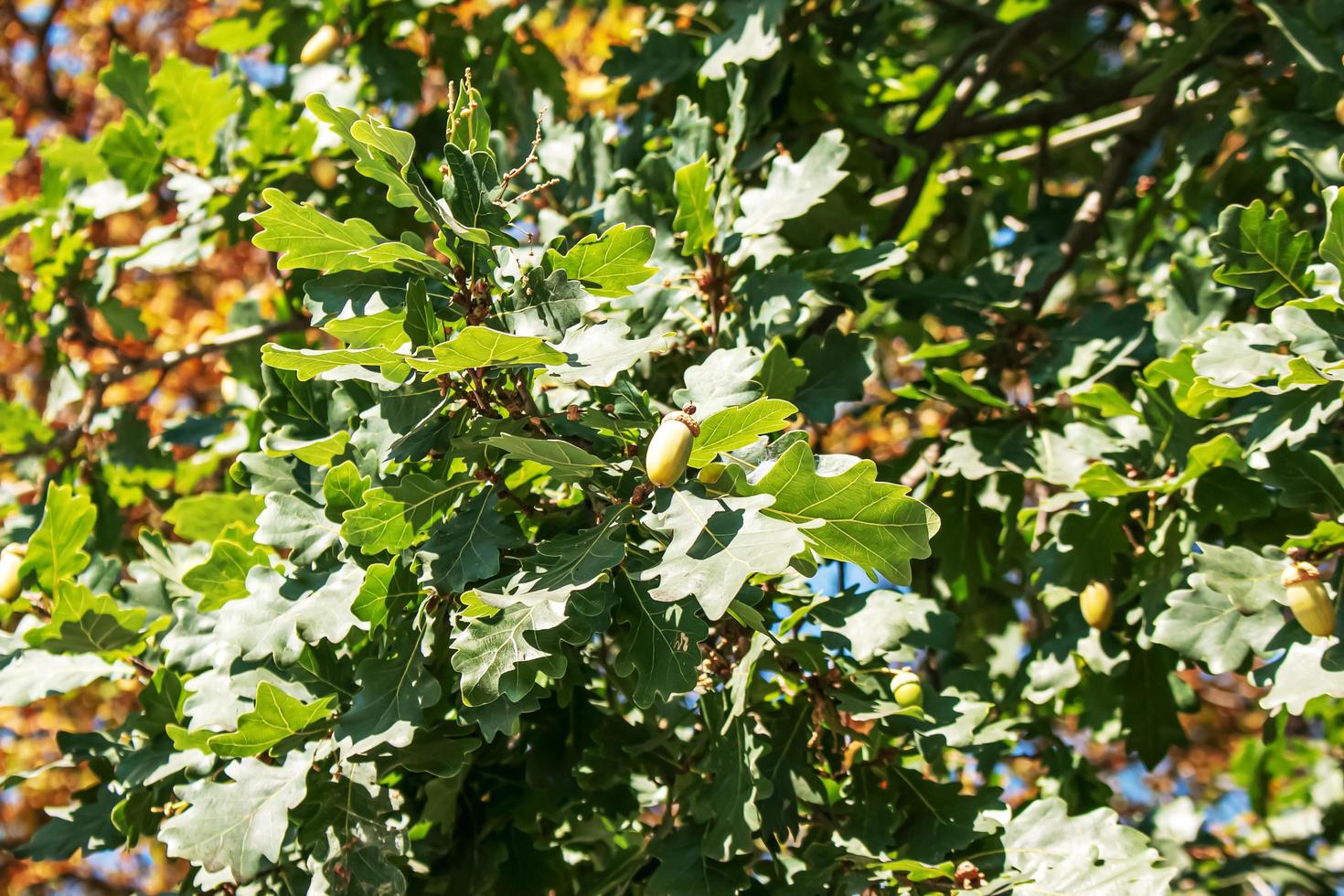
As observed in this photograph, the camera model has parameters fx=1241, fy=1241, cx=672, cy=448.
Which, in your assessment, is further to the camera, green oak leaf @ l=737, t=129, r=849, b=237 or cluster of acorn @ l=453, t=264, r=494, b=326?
green oak leaf @ l=737, t=129, r=849, b=237

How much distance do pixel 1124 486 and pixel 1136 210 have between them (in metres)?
1.46

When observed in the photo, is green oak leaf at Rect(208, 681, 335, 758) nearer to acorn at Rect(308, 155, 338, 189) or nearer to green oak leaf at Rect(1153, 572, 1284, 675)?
green oak leaf at Rect(1153, 572, 1284, 675)

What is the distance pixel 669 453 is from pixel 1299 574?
1004 millimetres

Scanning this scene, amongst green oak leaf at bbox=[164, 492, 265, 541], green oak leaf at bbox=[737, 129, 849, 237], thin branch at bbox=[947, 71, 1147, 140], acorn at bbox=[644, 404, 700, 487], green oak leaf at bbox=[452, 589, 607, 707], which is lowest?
green oak leaf at bbox=[164, 492, 265, 541]

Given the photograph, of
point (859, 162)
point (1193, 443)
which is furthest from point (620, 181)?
point (1193, 443)

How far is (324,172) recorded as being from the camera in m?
3.20

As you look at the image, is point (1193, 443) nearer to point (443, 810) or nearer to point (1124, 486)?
point (1124, 486)

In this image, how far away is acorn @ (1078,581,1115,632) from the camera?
228 centimetres

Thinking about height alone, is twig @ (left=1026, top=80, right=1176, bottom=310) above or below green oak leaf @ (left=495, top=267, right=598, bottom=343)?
below

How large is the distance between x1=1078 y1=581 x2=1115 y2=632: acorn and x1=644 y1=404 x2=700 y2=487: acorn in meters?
1.11

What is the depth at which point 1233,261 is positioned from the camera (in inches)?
78.8

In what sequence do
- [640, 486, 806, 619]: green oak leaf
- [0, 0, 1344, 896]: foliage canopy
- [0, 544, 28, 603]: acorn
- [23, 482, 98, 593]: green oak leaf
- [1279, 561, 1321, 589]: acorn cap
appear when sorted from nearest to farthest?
[640, 486, 806, 619]: green oak leaf
[0, 0, 1344, 896]: foliage canopy
[1279, 561, 1321, 589]: acorn cap
[23, 482, 98, 593]: green oak leaf
[0, 544, 28, 603]: acorn

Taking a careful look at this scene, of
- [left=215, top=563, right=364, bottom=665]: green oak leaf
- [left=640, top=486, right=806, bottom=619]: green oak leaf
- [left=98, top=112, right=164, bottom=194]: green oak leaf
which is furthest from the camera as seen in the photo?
[left=98, top=112, right=164, bottom=194]: green oak leaf

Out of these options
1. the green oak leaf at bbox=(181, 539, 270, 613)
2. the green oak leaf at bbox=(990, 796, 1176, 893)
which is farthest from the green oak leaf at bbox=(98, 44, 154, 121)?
the green oak leaf at bbox=(990, 796, 1176, 893)
